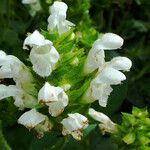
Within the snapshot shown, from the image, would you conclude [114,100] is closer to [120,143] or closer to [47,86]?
[120,143]

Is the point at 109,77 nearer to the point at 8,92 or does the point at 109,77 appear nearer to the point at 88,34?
the point at 8,92

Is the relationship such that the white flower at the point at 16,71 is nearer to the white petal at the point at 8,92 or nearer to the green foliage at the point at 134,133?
the white petal at the point at 8,92

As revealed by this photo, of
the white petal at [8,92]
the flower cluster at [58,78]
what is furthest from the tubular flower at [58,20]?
the white petal at [8,92]

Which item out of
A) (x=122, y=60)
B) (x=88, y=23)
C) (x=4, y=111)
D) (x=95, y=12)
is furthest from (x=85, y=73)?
(x=95, y=12)

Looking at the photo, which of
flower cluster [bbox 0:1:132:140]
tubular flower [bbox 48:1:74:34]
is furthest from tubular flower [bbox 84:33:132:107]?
tubular flower [bbox 48:1:74:34]

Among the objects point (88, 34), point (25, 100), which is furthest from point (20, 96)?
point (88, 34)

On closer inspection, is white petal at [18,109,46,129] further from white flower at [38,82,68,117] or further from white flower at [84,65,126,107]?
white flower at [84,65,126,107]

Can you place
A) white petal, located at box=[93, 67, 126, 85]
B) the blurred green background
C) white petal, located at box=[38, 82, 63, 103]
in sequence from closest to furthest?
white petal, located at box=[38, 82, 63, 103]
white petal, located at box=[93, 67, 126, 85]
the blurred green background
